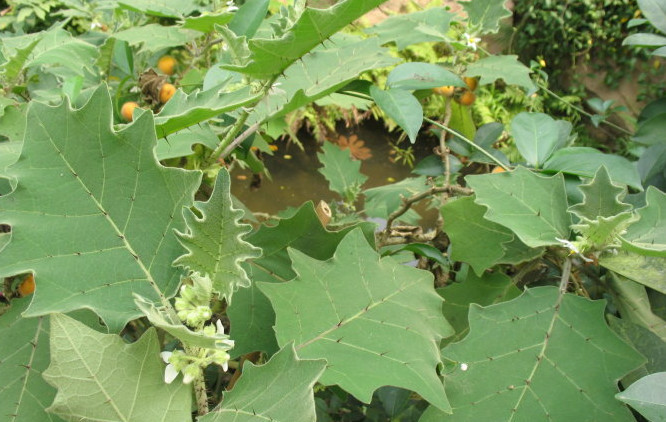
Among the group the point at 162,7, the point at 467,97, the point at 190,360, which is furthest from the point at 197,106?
the point at 467,97

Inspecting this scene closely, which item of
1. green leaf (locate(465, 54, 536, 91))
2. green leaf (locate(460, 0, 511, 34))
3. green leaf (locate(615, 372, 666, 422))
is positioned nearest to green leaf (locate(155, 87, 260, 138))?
green leaf (locate(615, 372, 666, 422))

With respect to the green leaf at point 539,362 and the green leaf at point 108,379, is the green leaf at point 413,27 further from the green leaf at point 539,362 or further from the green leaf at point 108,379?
the green leaf at point 108,379

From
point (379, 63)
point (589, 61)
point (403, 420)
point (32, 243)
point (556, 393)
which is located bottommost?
point (589, 61)

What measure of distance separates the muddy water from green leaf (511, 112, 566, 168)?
7.52ft

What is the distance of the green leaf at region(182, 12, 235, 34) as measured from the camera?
2.37ft

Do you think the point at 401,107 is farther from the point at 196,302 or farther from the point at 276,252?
Answer: the point at 196,302

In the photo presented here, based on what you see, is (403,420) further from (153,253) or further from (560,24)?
(560,24)

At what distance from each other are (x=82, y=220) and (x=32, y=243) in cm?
4

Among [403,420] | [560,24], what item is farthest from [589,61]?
[403,420]

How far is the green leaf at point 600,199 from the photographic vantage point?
1.90 feet

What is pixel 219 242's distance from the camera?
429 mm

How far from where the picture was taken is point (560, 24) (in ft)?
12.3

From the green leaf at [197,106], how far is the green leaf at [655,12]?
664 mm

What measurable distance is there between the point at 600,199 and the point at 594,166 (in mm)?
141
